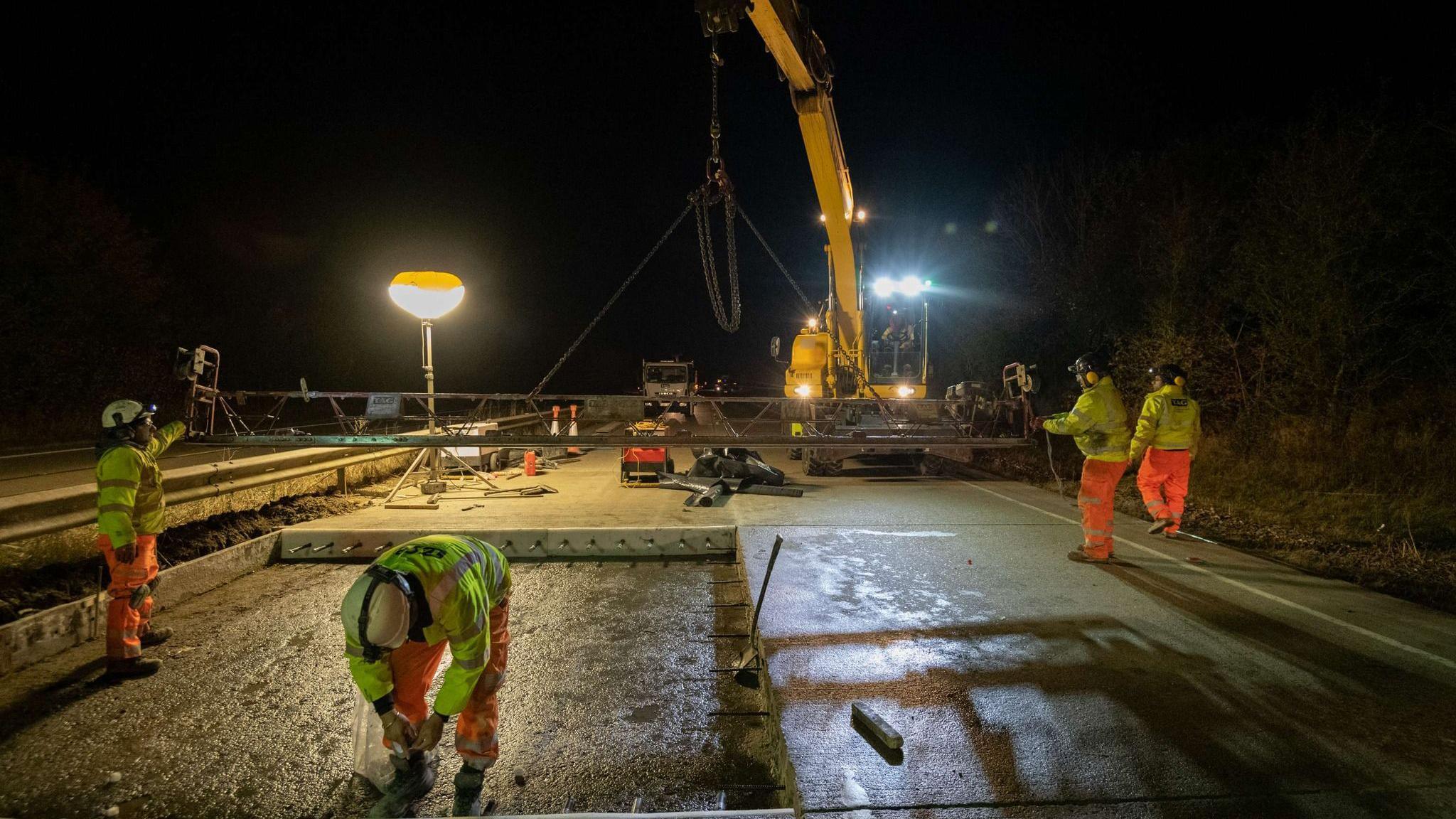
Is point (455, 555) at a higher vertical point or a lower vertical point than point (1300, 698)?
higher

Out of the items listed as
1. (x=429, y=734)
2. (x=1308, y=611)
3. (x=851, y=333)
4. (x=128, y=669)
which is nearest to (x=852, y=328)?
(x=851, y=333)

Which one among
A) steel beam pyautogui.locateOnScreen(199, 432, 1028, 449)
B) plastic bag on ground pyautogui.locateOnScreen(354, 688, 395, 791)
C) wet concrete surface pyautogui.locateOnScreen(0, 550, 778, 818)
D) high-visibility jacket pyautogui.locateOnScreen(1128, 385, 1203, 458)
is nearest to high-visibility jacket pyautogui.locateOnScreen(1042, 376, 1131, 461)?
steel beam pyautogui.locateOnScreen(199, 432, 1028, 449)

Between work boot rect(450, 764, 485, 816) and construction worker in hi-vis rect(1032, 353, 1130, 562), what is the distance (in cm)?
522

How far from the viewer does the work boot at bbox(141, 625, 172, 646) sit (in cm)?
469

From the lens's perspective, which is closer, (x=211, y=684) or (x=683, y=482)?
(x=211, y=684)

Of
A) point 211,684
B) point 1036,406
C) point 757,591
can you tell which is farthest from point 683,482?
point 1036,406

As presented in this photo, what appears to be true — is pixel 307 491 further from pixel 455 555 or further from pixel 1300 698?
pixel 1300 698

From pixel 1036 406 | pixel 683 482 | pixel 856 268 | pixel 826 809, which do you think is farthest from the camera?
pixel 1036 406

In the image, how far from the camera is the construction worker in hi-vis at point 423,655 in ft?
8.47

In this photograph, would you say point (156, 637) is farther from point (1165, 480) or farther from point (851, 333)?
point (851, 333)

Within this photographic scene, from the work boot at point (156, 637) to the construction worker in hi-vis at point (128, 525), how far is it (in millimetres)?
49

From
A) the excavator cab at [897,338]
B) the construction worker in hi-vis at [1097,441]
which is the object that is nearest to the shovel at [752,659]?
the construction worker in hi-vis at [1097,441]

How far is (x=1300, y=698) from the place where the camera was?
3.53m

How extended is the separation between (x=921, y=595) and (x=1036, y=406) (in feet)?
37.4
